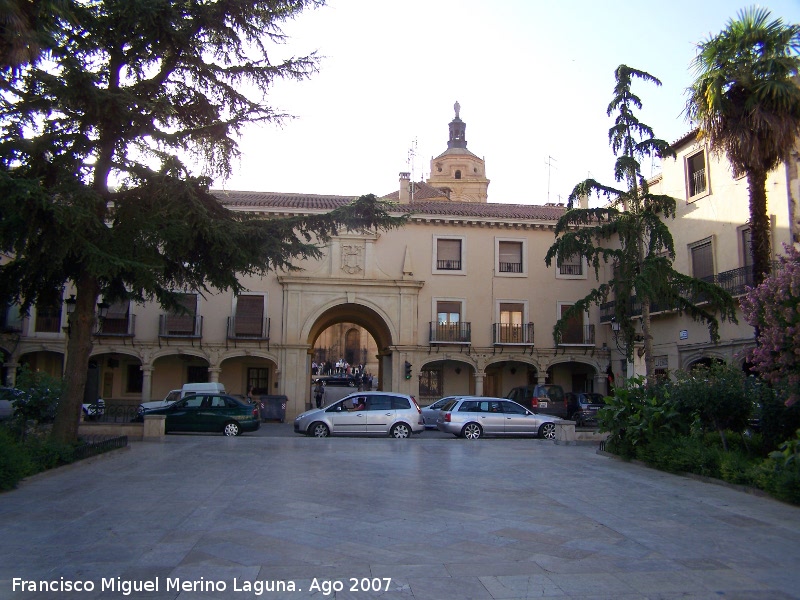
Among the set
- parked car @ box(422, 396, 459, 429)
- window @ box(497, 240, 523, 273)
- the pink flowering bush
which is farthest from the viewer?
window @ box(497, 240, 523, 273)

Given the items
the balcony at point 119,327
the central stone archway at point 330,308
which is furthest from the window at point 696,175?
the balcony at point 119,327

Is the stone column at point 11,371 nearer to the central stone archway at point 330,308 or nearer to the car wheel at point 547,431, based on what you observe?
the central stone archway at point 330,308

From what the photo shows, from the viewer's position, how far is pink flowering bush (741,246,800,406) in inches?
401

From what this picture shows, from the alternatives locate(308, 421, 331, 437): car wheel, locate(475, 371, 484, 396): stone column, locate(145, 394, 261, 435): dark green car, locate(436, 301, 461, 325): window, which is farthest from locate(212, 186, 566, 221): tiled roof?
locate(308, 421, 331, 437): car wheel

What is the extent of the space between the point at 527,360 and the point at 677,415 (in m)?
22.2

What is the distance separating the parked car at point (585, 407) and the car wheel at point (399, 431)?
349 inches

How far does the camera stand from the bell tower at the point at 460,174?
257ft

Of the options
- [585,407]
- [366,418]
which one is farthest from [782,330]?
[585,407]

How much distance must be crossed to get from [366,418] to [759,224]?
1261 cm

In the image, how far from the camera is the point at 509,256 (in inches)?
1423

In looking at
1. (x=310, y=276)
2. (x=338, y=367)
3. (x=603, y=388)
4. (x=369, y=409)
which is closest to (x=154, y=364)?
(x=310, y=276)

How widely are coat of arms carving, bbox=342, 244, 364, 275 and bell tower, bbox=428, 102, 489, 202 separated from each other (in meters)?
43.2

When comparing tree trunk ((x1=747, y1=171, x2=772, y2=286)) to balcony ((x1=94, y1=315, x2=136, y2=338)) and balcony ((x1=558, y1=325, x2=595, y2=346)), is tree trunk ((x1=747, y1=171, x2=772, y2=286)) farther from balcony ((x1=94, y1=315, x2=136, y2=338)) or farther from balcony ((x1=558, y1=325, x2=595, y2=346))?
balcony ((x1=94, y1=315, x2=136, y2=338))

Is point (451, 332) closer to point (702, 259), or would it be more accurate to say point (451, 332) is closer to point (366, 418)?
point (702, 259)
